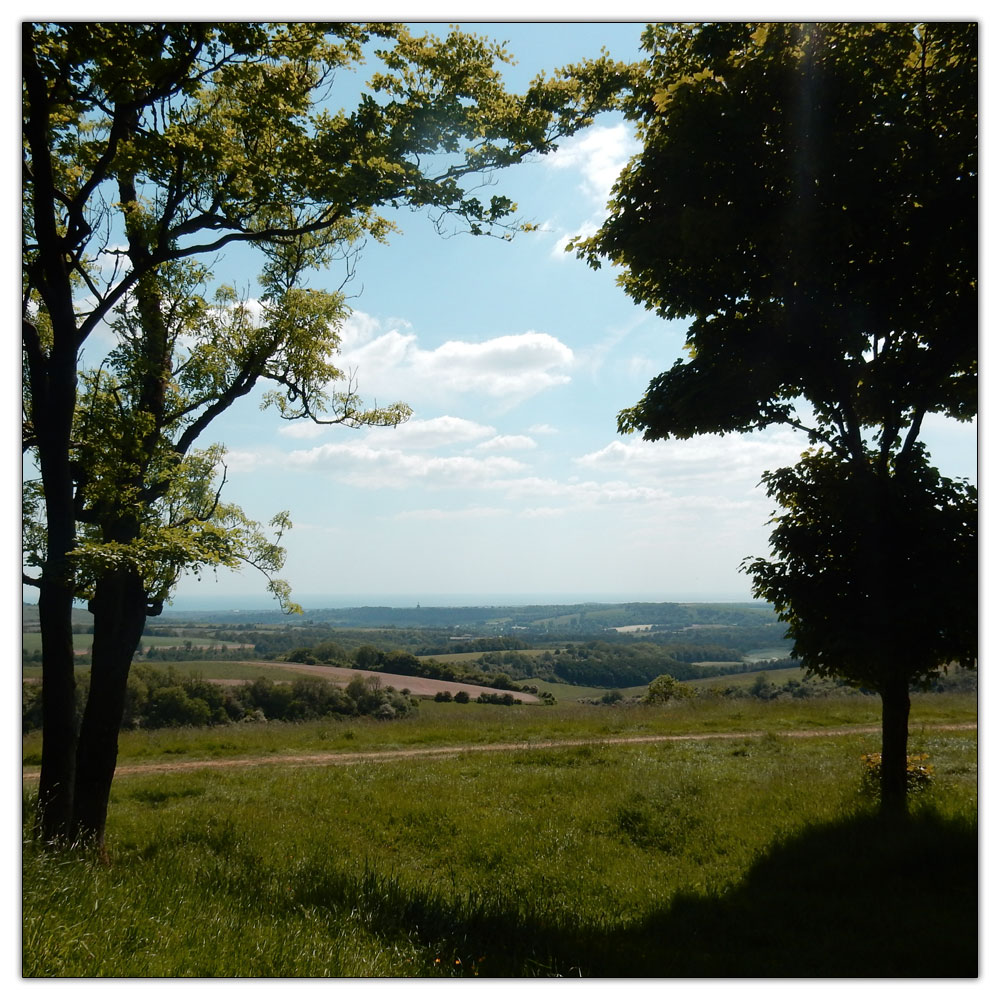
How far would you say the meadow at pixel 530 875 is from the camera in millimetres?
4867

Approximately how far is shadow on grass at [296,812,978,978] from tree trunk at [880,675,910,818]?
652 mm


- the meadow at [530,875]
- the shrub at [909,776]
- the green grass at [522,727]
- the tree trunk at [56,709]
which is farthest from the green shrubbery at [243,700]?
the shrub at [909,776]

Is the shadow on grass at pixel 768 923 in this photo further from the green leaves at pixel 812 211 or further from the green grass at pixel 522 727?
the green grass at pixel 522 727

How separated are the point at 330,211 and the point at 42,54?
307 cm

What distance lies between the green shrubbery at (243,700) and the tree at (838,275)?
20.6 m

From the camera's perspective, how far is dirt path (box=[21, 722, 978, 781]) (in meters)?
15.1

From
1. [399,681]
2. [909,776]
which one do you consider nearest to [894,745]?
[909,776]

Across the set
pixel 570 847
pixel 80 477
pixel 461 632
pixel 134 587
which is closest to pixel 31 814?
pixel 134 587

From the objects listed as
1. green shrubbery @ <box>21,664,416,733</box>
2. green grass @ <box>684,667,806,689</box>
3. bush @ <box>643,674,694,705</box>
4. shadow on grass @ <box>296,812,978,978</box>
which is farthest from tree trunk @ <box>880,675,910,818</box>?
green shrubbery @ <box>21,664,416,733</box>

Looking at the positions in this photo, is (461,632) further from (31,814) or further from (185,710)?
(31,814)

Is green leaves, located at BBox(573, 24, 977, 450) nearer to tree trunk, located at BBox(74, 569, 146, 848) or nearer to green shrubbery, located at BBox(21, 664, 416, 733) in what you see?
tree trunk, located at BBox(74, 569, 146, 848)

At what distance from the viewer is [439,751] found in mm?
16297

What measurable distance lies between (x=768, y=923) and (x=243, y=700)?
75.5 feet

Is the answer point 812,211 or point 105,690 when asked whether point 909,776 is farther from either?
point 105,690
